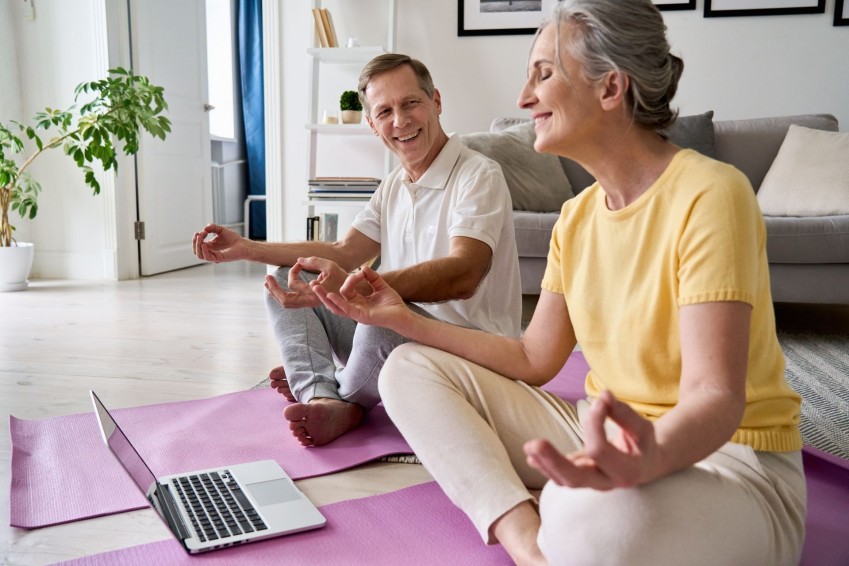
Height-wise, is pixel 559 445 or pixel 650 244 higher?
pixel 650 244

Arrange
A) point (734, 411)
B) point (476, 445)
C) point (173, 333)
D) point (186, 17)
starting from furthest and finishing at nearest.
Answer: point (186, 17) < point (173, 333) < point (476, 445) < point (734, 411)

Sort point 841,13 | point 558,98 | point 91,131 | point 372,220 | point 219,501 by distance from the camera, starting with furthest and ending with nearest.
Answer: point 91,131 < point 841,13 < point 372,220 < point 219,501 < point 558,98

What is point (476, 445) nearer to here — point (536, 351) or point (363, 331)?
point (536, 351)

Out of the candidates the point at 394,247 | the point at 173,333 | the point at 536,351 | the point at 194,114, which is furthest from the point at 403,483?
the point at 194,114

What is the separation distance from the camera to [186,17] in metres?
4.86

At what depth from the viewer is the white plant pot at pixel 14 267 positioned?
3803 mm

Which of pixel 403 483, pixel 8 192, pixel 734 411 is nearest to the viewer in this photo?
pixel 734 411

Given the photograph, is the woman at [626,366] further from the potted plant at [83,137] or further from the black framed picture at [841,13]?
the black framed picture at [841,13]

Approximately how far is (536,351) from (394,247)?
70 centimetres

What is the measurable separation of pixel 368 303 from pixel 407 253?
1.74 feet

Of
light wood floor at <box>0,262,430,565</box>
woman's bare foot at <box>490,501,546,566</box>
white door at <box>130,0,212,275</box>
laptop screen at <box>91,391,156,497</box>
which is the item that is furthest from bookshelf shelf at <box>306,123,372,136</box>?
woman's bare foot at <box>490,501,546,566</box>

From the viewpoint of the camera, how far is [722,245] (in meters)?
0.83

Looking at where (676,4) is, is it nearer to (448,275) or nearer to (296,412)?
(448,275)

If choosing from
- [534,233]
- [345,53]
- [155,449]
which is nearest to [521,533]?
[155,449]
